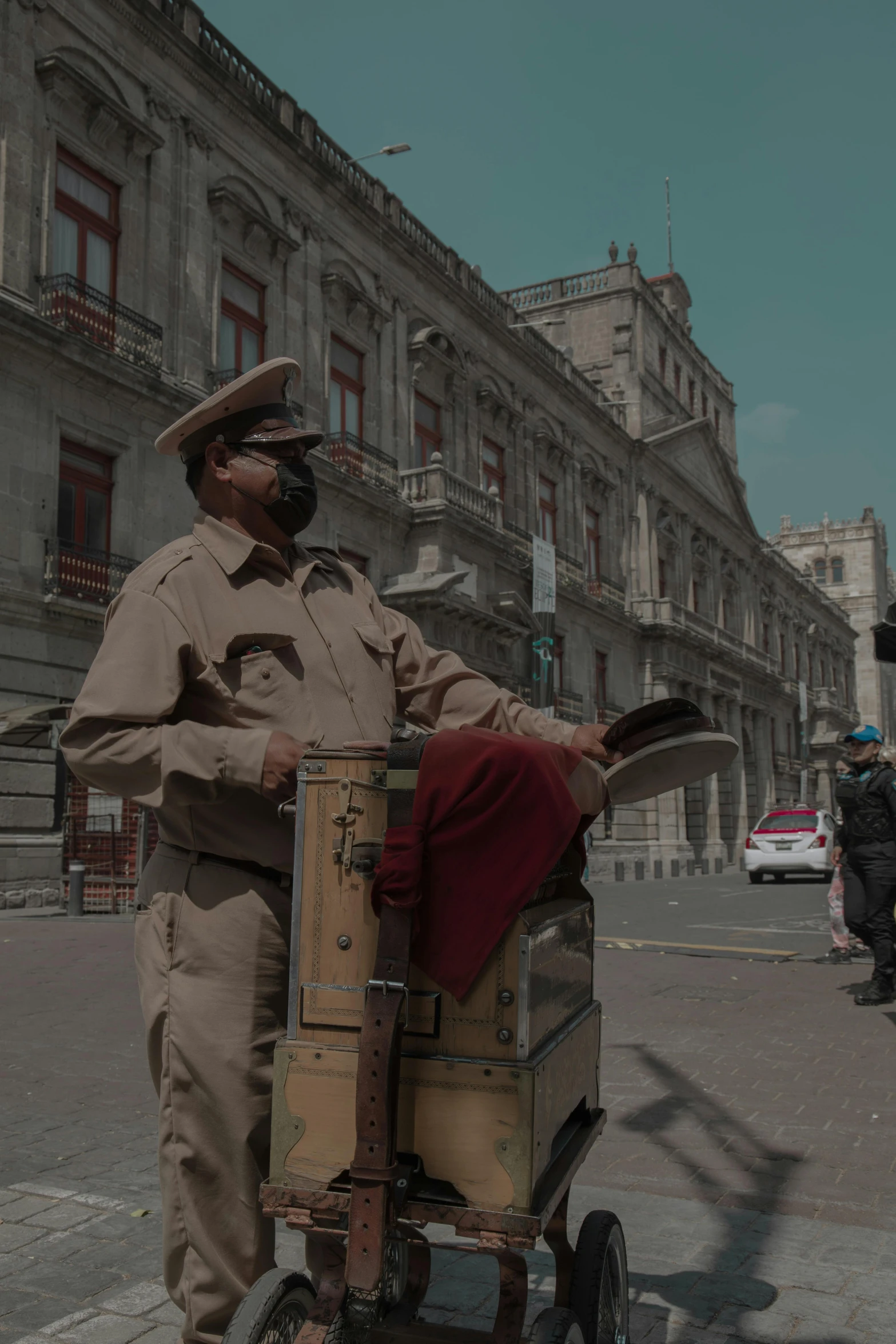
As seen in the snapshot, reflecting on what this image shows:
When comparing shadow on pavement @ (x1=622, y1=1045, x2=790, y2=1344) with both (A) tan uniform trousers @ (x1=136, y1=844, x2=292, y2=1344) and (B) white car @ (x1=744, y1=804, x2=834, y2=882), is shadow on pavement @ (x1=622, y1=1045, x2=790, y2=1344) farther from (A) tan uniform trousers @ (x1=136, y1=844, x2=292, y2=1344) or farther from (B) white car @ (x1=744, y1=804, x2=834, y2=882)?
(B) white car @ (x1=744, y1=804, x2=834, y2=882)

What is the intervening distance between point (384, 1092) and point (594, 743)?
0.84 metres

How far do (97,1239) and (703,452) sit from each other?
4177cm

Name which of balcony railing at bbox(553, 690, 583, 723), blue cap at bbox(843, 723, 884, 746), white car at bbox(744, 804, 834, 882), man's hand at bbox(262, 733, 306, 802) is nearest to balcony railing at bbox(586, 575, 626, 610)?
balcony railing at bbox(553, 690, 583, 723)

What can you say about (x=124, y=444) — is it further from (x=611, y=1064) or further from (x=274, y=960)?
(x=274, y=960)

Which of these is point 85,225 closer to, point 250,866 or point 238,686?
point 238,686

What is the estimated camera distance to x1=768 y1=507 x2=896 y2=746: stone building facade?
84.0m

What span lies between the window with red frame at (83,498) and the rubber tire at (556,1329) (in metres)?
15.3

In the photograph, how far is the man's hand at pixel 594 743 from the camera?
7.64 ft

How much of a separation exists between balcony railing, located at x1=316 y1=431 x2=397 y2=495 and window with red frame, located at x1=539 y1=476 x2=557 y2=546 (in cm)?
800

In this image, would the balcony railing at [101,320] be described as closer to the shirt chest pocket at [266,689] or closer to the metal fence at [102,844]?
the metal fence at [102,844]

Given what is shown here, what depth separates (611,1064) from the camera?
648 centimetres

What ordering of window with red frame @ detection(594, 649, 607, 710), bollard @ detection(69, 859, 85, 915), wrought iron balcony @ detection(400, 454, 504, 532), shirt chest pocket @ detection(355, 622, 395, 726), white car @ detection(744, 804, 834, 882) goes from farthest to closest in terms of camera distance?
window with red frame @ detection(594, 649, 607, 710) < white car @ detection(744, 804, 834, 882) < wrought iron balcony @ detection(400, 454, 504, 532) < bollard @ detection(69, 859, 85, 915) < shirt chest pocket @ detection(355, 622, 395, 726)

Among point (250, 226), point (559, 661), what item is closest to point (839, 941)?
point (250, 226)

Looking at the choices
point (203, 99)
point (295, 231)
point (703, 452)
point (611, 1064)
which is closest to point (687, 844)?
point (703, 452)
